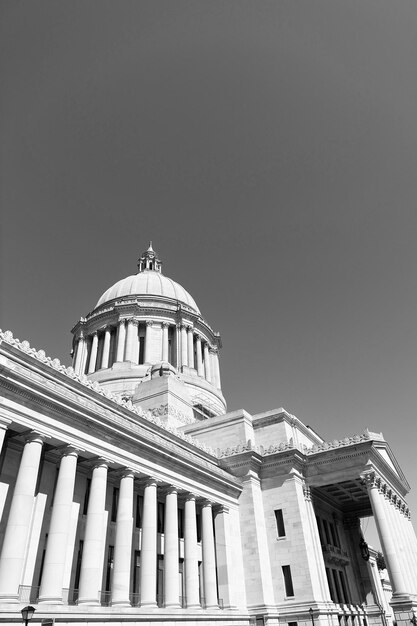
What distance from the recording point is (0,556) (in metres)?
20.1

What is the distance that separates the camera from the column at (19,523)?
19312 millimetres

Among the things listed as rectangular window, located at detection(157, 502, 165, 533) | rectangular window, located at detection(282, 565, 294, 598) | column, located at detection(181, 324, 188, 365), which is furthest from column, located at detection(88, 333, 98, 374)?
rectangular window, located at detection(282, 565, 294, 598)

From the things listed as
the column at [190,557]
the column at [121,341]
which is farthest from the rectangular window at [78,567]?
the column at [121,341]

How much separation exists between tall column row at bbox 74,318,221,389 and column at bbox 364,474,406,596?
30.9 metres

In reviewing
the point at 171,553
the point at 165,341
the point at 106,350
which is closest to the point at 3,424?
the point at 171,553

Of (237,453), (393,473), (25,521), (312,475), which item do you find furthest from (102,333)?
(25,521)

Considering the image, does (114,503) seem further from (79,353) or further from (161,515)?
(79,353)

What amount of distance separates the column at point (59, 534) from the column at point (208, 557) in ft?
44.4

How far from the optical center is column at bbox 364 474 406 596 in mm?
33875

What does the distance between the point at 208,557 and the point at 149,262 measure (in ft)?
199

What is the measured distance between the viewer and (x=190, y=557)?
31.0 metres

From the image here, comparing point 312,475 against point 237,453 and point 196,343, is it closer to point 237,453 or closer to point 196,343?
point 237,453

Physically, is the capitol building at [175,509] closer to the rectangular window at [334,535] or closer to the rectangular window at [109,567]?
the rectangular window at [109,567]

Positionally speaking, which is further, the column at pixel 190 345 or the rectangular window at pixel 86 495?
the column at pixel 190 345
